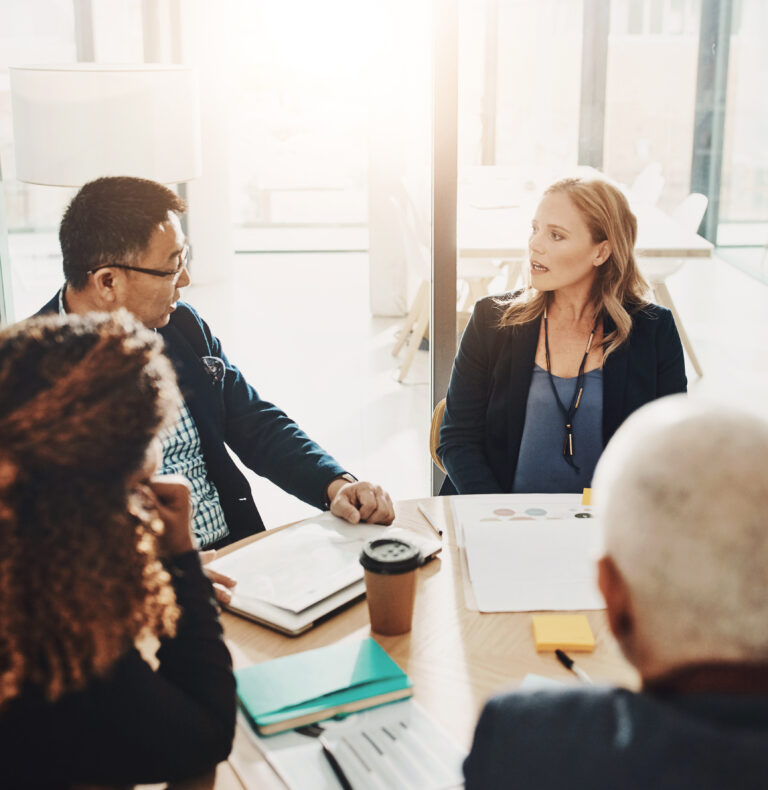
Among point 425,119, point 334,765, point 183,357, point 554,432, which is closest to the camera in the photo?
point 334,765

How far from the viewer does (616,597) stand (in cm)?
71

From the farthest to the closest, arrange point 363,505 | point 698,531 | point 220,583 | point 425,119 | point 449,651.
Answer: point 425,119
point 363,505
point 220,583
point 449,651
point 698,531

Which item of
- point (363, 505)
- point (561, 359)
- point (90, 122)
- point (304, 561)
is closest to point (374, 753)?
point (304, 561)

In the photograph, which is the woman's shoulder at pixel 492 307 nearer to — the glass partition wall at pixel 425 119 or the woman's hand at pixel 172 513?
the glass partition wall at pixel 425 119

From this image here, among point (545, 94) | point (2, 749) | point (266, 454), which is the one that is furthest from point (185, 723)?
point (545, 94)

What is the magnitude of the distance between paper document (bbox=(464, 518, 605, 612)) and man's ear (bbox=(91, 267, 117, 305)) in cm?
85

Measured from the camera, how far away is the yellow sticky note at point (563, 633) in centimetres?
122

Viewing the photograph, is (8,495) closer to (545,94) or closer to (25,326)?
(25,326)

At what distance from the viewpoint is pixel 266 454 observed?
2.01m

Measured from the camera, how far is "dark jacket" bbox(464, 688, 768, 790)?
2.04ft

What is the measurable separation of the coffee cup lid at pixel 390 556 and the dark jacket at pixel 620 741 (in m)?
0.47

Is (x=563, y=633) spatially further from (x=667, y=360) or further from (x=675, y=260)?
(x=675, y=260)

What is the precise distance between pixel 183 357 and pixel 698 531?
1.47m

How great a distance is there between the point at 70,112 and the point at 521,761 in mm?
1901
